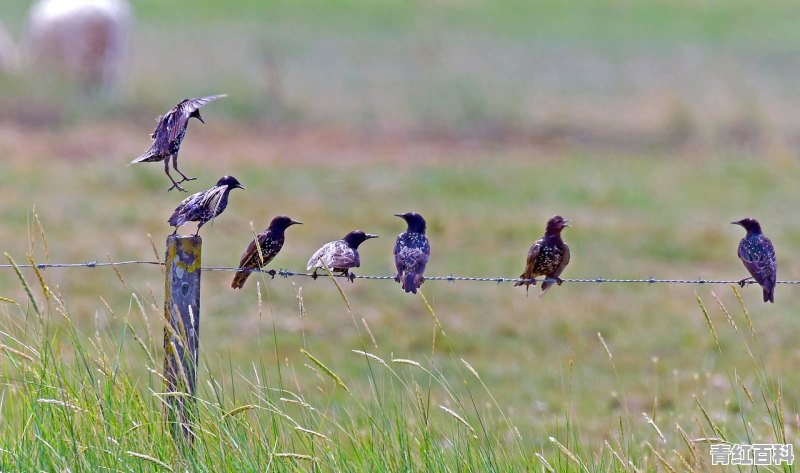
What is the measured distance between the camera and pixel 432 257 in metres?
13.5

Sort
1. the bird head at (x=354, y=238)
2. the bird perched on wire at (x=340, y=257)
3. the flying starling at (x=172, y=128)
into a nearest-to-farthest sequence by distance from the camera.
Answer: the flying starling at (x=172, y=128)
the bird perched on wire at (x=340, y=257)
the bird head at (x=354, y=238)

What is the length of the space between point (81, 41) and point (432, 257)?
45.7ft

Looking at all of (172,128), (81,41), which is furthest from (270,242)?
(81,41)

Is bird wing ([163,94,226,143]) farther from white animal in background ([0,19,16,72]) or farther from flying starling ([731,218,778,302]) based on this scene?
white animal in background ([0,19,16,72])

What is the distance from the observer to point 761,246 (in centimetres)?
568

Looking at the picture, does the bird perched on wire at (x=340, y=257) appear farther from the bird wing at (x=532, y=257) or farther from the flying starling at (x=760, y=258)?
the flying starling at (x=760, y=258)

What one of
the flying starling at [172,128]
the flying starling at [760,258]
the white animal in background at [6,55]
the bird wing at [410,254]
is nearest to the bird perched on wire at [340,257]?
the bird wing at [410,254]

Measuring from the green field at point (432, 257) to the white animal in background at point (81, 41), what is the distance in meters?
1.18

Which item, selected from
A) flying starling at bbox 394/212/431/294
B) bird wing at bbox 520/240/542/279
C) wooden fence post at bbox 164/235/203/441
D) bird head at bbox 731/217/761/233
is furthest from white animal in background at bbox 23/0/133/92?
wooden fence post at bbox 164/235/203/441

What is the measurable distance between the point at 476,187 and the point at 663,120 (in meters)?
8.25

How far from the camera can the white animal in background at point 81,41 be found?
24562 millimetres

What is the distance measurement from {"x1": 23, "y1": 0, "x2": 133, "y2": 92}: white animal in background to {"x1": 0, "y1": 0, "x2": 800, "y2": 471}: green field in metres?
1.18

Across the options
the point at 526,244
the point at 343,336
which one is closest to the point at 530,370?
the point at 343,336

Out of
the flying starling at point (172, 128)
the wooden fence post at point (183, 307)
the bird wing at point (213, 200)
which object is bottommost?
the wooden fence post at point (183, 307)
